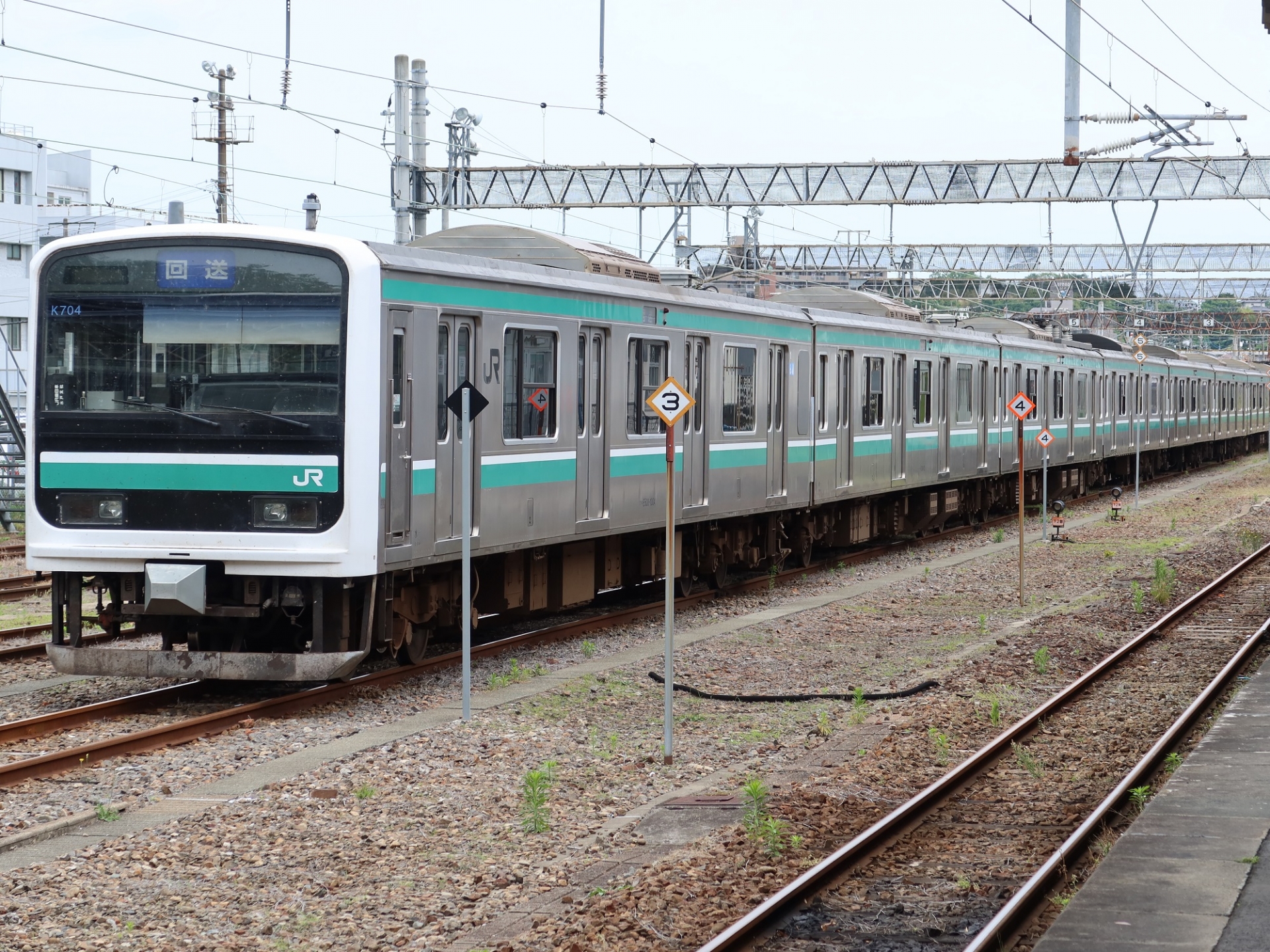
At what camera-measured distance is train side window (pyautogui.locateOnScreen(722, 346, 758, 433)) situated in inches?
672

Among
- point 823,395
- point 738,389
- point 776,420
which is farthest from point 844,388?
point 738,389

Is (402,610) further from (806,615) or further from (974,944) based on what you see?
(974,944)

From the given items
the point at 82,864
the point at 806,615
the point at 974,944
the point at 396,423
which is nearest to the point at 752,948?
the point at 974,944

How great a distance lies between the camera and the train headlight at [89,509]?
1084 cm

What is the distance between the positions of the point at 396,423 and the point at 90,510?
6.64 ft

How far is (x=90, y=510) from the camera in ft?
35.7

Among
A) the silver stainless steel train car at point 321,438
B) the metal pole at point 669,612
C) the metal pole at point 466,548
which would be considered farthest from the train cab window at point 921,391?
the metal pole at point 669,612

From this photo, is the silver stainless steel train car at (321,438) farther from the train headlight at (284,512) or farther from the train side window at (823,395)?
the train side window at (823,395)

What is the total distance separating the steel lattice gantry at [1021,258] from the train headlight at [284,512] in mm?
42481

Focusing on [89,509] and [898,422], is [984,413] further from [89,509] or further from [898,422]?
[89,509]

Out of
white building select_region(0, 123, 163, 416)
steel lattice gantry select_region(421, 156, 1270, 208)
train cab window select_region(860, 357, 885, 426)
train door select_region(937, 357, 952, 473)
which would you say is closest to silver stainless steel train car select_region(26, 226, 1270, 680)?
train cab window select_region(860, 357, 885, 426)

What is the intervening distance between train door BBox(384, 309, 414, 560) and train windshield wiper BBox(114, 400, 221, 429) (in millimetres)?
1105

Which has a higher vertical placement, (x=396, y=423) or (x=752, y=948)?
(x=396, y=423)

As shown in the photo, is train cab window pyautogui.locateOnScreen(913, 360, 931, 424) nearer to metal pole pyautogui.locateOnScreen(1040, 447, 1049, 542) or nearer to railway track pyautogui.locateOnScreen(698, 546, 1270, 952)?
metal pole pyautogui.locateOnScreen(1040, 447, 1049, 542)
